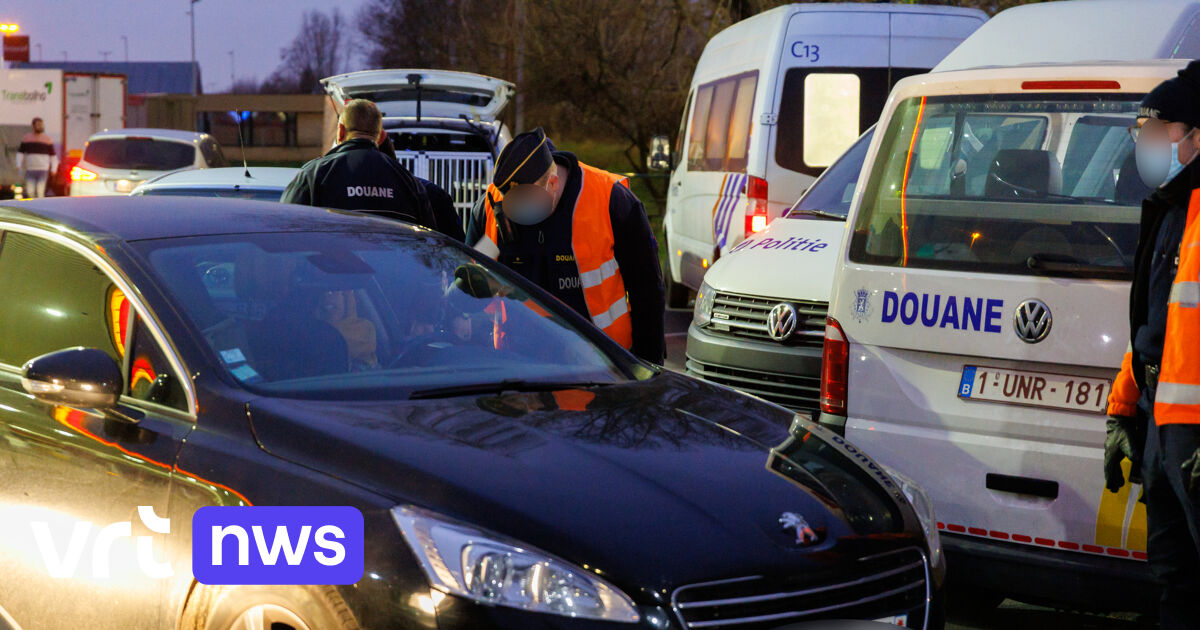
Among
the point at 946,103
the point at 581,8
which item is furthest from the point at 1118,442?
the point at 581,8

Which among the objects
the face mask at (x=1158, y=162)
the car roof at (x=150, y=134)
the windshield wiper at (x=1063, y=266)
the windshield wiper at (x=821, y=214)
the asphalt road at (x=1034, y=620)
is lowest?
the asphalt road at (x=1034, y=620)

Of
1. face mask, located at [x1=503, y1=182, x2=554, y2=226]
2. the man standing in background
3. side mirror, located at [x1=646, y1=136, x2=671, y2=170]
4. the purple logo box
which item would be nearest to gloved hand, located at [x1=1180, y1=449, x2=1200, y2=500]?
the purple logo box

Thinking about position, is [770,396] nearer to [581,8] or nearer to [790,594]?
[790,594]

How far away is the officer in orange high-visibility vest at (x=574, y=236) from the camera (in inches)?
211

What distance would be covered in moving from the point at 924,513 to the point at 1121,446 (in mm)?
787

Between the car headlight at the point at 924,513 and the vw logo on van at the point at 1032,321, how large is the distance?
0.81m

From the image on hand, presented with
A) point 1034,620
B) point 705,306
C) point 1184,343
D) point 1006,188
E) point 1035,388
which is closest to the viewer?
point 1184,343

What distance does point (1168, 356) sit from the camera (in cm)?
368

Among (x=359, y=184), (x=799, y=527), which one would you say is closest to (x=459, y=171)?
(x=359, y=184)

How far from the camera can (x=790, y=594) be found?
2.93m

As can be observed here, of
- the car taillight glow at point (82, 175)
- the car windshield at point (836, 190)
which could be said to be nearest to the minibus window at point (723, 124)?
the car windshield at point (836, 190)

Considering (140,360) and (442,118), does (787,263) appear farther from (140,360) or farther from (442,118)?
(442,118)

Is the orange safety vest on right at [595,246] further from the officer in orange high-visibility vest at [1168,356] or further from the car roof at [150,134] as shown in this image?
the car roof at [150,134]

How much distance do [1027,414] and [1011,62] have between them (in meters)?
1.42
